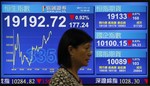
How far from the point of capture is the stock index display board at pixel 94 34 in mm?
3482

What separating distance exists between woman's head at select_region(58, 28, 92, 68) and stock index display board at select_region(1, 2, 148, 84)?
4.48ft

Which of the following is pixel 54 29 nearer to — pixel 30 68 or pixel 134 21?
pixel 30 68

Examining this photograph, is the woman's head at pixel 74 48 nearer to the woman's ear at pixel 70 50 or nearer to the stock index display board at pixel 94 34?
the woman's ear at pixel 70 50

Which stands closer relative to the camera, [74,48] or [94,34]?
[74,48]

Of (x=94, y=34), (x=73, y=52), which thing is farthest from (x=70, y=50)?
(x=94, y=34)

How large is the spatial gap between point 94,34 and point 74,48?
140 centimetres

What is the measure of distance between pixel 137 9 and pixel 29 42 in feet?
3.05

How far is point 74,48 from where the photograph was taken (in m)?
2.10

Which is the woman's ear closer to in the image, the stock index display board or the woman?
the woman

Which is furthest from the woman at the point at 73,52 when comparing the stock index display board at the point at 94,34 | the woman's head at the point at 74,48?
the stock index display board at the point at 94,34

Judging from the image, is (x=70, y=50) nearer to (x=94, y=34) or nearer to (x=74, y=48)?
(x=74, y=48)

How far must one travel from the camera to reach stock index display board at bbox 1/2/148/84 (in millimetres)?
3482

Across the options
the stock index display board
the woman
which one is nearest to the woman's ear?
the woman

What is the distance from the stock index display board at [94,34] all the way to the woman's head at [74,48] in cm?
137
